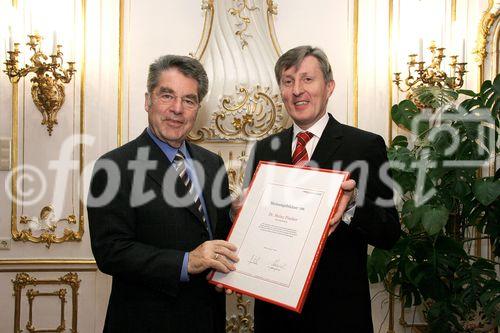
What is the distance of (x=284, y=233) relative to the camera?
5.92 feet

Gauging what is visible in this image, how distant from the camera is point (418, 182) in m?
3.21

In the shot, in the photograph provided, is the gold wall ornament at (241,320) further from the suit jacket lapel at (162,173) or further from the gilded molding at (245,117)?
the suit jacket lapel at (162,173)

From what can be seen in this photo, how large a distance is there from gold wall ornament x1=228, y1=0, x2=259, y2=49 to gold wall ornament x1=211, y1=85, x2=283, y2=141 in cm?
35

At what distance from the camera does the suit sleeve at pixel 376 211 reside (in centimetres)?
191

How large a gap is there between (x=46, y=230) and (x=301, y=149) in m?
2.19

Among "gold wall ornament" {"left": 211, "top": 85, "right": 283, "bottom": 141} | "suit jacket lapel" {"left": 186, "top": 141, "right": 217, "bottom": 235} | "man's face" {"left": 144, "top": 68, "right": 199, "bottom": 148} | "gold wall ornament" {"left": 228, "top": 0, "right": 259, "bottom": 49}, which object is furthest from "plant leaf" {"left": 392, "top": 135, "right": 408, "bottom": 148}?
"man's face" {"left": 144, "top": 68, "right": 199, "bottom": 148}

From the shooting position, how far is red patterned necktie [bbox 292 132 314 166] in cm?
211

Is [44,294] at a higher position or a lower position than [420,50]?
lower

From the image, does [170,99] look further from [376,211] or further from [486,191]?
[486,191]

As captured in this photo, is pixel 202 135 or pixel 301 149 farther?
pixel 202 135

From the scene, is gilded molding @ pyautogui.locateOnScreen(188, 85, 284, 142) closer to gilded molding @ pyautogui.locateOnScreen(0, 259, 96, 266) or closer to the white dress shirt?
gilded molding @ pyautogui.locateOnScreen(0, 259, 96, 266)

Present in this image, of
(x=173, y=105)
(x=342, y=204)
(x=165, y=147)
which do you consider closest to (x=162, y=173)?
(x=165, y=147)

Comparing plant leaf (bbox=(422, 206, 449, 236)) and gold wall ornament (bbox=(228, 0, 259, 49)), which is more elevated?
gold wall ornament (bbox=(228, 0, 259, 49))

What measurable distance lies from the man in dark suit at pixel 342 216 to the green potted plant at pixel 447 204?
107 cm
